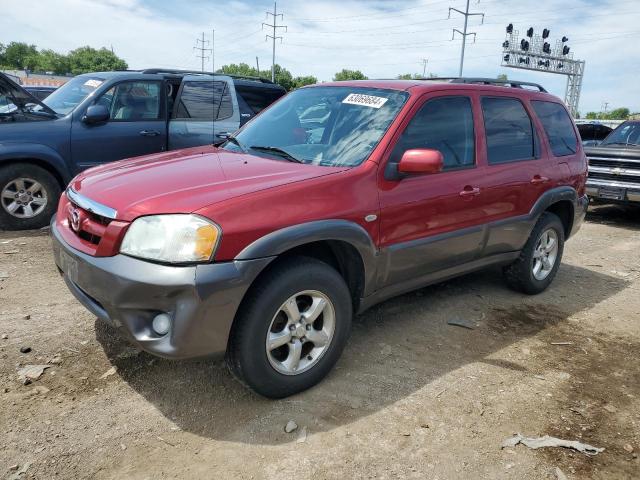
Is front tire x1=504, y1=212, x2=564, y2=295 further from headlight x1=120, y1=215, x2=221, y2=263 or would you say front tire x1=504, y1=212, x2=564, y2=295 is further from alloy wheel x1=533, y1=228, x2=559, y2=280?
headlight x1=120, y1=215, x2=221, y2=263

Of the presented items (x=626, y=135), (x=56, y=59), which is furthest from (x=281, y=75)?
(x=626, y=135)

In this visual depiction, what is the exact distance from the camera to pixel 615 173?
8648 millimetres

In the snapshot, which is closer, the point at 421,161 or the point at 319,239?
the point at 319,239

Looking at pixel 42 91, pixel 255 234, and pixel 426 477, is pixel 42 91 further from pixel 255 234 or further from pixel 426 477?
pixel 426 477

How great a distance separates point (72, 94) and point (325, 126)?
460 centimetres

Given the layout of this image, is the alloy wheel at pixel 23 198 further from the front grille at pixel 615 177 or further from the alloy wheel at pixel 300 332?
the front grille at pixel 615 177

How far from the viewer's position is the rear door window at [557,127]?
184 inches

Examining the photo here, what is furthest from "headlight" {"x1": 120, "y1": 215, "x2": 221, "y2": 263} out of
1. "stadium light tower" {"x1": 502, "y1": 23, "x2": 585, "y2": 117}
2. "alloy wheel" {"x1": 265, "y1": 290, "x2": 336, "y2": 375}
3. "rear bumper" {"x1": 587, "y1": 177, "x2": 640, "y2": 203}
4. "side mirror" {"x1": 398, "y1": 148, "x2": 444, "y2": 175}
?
"stadium light tower" {"x1": 502, "y1": 23, "x2": 585, "y2": 117}

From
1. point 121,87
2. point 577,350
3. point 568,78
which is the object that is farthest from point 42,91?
point 568,78

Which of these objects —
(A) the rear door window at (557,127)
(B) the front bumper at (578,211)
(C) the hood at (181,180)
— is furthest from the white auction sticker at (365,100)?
(B) the front bumper at (578,211)

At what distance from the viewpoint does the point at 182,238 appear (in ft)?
7.93

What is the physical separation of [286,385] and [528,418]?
4.45ft

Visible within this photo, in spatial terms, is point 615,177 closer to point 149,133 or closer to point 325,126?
point 325,126

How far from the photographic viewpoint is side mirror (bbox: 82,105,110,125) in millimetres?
6008
